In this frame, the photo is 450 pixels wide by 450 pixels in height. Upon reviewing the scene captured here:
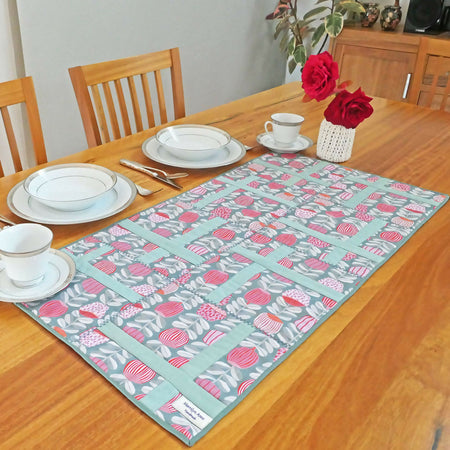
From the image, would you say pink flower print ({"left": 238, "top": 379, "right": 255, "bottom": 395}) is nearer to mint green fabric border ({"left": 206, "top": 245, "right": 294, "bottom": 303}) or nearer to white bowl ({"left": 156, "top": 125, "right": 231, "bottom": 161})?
mint green fabric border ({"left": 206, "top": 245, "right": 294, "bottom": 303})

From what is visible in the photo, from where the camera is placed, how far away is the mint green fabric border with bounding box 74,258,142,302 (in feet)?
2.49

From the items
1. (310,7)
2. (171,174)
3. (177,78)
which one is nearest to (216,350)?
(171,174)

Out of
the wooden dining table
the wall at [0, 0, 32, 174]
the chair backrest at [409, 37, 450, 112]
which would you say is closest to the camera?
the wooden dining table

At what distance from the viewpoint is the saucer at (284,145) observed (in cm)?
132

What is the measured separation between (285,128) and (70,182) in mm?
576

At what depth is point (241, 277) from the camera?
2.67 feet

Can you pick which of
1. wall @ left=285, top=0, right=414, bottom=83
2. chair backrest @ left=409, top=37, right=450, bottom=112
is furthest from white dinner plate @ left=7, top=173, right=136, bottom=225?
wall @ left=285, top=0, right=414, bottom=83

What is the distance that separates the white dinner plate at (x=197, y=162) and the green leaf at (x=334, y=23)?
2004mm

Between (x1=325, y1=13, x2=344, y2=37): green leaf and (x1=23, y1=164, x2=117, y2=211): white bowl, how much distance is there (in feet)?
7.86

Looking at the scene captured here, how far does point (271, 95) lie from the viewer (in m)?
1.80

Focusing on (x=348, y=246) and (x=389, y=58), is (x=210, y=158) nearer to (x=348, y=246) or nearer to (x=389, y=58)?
(x=348, y=246)

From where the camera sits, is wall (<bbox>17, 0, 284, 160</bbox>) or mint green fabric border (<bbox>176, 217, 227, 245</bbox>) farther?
wall (<bbox>17, 0, 284, 160</bbox>)

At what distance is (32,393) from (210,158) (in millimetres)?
777

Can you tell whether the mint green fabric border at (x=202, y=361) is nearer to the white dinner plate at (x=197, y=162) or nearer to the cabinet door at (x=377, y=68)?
the white dinner plate at (x=197, y=162)
